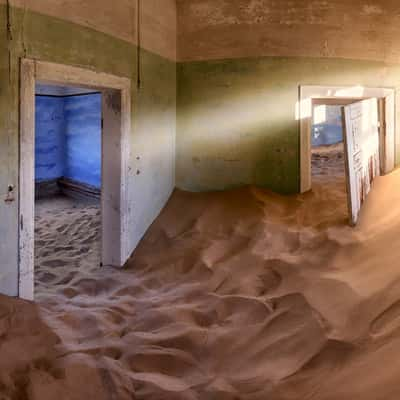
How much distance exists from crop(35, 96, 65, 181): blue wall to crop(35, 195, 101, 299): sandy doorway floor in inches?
54.0

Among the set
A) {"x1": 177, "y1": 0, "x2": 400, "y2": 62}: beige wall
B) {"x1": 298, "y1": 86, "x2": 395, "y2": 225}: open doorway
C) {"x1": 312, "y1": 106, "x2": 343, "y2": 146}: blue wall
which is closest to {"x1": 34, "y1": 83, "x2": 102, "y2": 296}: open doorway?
{"x1": 177, "y1": 0, "x2": 400, "y2": 62}: beige wall

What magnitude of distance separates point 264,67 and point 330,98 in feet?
3.40

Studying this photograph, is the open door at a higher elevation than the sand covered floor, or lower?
higher

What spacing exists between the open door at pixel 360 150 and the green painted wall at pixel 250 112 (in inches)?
25.4

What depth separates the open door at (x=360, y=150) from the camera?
14.8 feet

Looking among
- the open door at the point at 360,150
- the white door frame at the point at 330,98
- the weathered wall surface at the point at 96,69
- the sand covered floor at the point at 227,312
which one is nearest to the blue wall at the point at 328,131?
the white door frame at the point at 330,98

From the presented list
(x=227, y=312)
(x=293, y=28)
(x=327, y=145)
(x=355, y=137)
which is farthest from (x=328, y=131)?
(x=227, y=312)

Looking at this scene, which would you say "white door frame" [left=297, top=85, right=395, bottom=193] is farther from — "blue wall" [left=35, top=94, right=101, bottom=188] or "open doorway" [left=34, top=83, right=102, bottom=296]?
"blue wall" [left=35, top=94, right=101, bottom=188]

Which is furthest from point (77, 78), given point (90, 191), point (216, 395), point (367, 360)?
point (90, 191)

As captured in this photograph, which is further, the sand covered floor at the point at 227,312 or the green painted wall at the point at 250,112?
the green painted wall at the point at 250,112

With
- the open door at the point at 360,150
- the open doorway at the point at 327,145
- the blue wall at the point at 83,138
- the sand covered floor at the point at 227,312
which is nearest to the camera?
the sand covered floor at the point at 227,312

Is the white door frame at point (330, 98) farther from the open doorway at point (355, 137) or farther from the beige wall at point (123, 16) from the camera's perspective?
the beige wall at point (123, 16)

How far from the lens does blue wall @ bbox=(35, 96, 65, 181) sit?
402 inches

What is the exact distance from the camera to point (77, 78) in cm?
412
